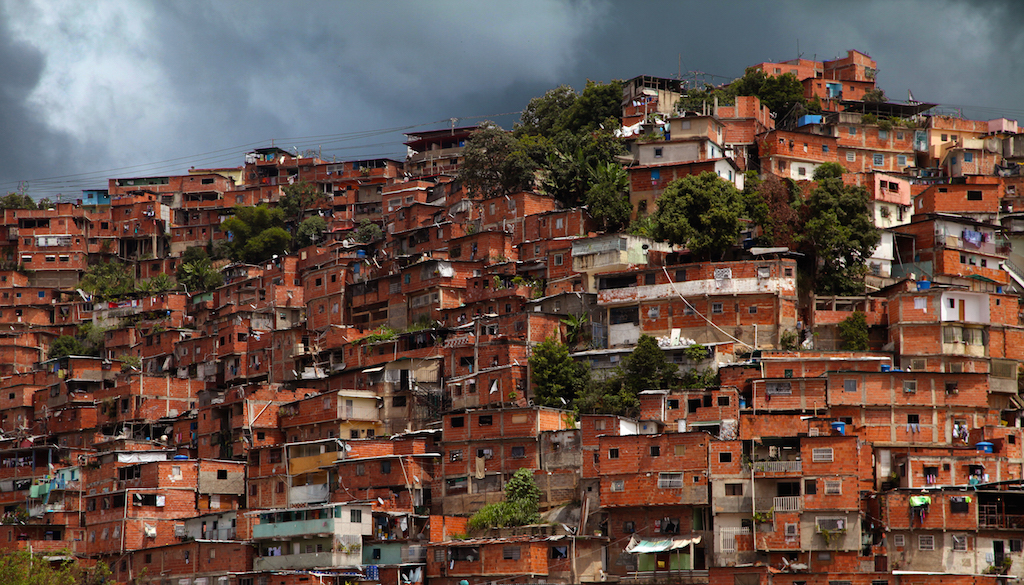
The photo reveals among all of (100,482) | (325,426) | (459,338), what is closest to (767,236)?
(459,338)

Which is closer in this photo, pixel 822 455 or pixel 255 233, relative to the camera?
pixel 822 455

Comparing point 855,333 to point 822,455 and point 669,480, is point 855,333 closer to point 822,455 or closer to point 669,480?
point 822,455

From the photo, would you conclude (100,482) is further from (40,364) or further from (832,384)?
(832,384)

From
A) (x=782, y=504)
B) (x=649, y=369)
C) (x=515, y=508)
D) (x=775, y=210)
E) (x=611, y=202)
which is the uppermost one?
(x=611, y=202)

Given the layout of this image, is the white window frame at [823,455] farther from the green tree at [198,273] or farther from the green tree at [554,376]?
the green tree at [198,273]

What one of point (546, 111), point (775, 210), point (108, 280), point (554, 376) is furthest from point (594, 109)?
point (108, 280)

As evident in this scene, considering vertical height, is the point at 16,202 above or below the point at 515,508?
above

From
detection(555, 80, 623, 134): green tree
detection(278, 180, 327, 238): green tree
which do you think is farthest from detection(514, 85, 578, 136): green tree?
detection(278, 180, 327, 238): green tree

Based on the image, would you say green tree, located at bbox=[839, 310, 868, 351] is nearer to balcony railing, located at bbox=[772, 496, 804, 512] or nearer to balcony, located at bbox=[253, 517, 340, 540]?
balcony railing, located at bbox=[772, 496, 804, 512]
